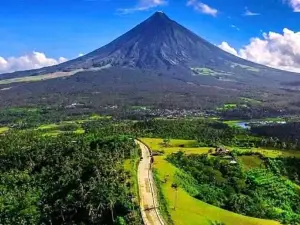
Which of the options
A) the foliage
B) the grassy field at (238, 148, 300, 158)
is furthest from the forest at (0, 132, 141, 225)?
the grassy field at (238, 148, 300, 158)

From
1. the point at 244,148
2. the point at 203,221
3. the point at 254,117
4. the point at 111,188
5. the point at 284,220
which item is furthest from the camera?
the point at 254,117

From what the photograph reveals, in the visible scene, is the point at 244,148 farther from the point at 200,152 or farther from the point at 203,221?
the point at 203,221

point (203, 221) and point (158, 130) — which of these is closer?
point (203, 221)

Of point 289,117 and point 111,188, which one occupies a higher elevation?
point 111,188

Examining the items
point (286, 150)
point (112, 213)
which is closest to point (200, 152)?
point (286, 150)

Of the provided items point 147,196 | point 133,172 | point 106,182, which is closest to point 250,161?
point 133,172

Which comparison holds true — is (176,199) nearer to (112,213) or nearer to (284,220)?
(112,213)

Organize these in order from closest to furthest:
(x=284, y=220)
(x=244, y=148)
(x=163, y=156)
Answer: (x=284, y=220) < (x=163, y=156) < (x=244, y=148)
